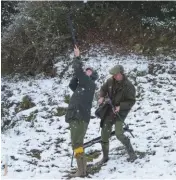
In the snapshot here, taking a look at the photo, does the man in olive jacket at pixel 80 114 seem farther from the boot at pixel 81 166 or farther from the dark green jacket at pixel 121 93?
the dark green jacket at pixel 121 93

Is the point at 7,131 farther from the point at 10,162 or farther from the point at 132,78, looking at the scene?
the point at 132,78

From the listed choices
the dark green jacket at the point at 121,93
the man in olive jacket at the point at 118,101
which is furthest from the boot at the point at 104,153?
the dark green jacket at the point at 121,93

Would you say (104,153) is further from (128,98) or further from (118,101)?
(128,98)

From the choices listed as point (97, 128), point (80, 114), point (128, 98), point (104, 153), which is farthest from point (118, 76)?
point (97, 128)

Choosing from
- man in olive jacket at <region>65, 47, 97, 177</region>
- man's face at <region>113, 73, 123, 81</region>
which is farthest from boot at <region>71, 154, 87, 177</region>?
man's face at <region>113, 73, 123, 81</region>

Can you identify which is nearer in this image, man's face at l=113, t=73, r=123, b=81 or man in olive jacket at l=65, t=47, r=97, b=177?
man in olive jacket at l=65, t=47, r=97, b=177

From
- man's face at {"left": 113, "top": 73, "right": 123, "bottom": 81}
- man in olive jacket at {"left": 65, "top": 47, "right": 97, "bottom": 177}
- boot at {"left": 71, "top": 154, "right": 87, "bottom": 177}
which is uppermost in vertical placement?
man's face at {"left": 113, "top": 73, "right": 123, "bottom": 81}

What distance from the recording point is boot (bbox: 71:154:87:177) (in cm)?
816

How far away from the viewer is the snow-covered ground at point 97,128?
8547 mm

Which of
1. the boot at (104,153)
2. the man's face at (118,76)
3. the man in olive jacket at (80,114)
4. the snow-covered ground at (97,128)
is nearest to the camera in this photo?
the man in olive jacket at (80,114)

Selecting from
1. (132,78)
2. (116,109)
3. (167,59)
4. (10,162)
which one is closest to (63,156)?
(10,162)

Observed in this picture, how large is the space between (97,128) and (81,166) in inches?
125

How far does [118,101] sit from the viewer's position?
28.1ft

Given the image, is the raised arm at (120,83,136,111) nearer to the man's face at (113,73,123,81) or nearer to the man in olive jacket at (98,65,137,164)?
the man in olive jacket at (98,65,137,164)
